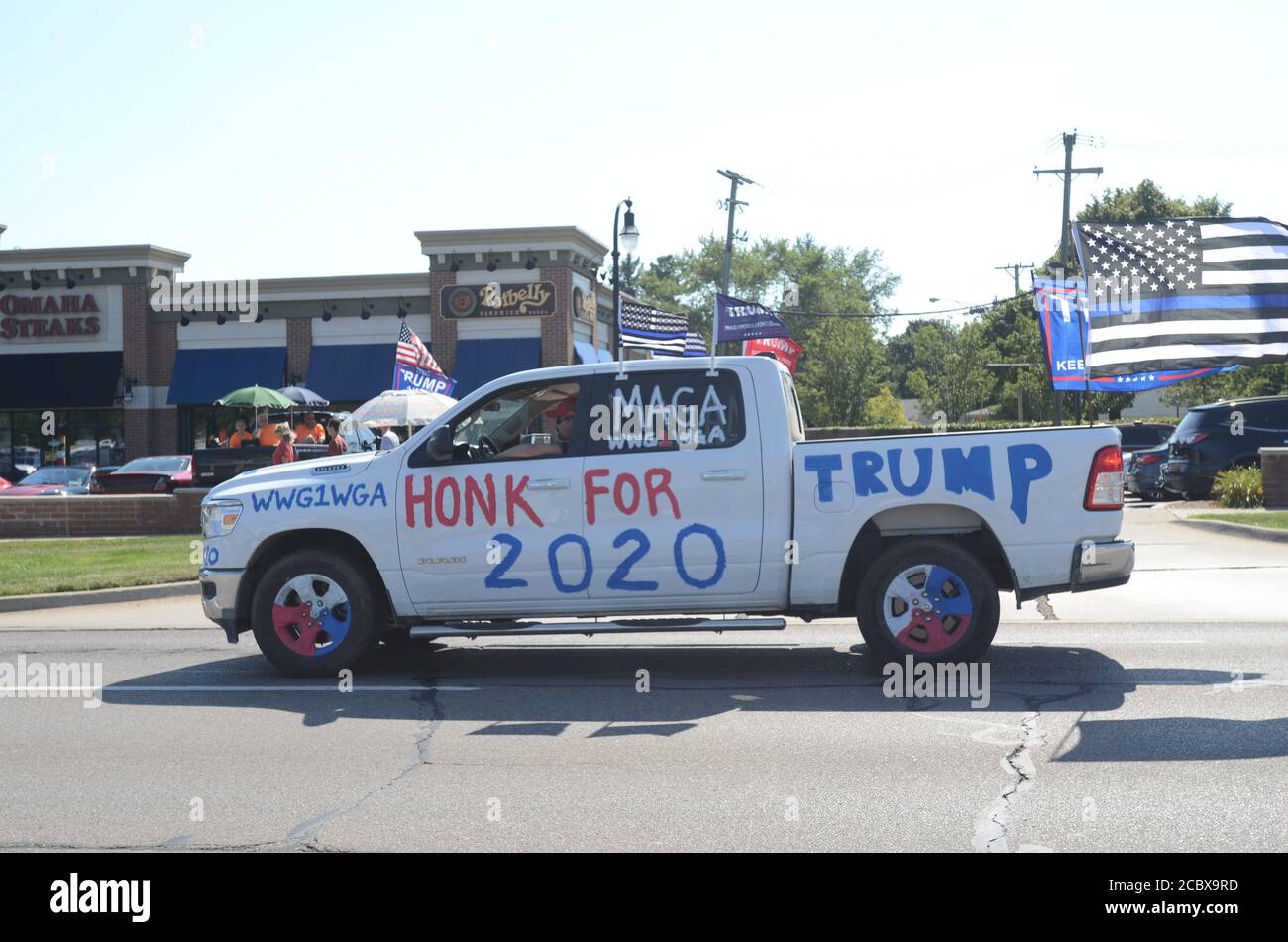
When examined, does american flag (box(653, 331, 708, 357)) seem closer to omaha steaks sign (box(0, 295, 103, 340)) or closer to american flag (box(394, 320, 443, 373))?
american flag (box(394, 320, 443, 373))

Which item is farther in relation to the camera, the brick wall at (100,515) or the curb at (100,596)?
the brick wall at (100,515)

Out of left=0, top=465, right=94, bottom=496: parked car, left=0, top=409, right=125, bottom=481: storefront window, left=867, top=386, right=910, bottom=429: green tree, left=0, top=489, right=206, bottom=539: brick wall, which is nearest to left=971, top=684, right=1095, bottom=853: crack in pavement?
left=0, top=489, right=206, bottom=539: brick wall

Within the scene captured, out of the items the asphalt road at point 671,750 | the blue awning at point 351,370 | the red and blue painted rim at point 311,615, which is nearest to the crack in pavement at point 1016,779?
the asphalt road at point 671,750

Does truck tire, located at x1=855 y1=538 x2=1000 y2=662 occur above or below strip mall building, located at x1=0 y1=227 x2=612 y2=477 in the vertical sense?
below

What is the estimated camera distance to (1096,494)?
817 centimetres

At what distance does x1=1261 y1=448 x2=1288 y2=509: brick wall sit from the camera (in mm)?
20516

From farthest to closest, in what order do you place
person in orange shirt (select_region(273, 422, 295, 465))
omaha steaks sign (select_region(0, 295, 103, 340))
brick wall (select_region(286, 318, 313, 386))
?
1. omaha steaks sign (select_region(0, 295, 103, 340))
2. brick wall (select_region(286, 318, 313, 386))
3. person in orange shirt (select_region(273, 422, 295, 465))

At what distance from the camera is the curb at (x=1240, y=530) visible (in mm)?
16947

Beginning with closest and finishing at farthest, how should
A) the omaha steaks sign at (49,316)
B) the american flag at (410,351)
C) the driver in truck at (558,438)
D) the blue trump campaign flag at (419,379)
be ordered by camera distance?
1. the driver in truck at (558,438)
2. the blue trump campaign flag at (419,379)
3. the american flag at (410,351)
4. the omaha steaks sign at (49,316)

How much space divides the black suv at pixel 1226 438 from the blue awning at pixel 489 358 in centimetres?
2004

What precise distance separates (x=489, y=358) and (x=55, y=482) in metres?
13.3

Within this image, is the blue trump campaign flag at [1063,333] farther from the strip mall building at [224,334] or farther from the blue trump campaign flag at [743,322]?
the strip mall building at [224,334]

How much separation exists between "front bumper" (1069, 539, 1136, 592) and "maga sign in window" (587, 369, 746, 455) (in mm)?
2317
